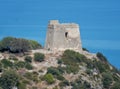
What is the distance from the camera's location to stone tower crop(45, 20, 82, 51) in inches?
5413

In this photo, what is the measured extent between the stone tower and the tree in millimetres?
10759

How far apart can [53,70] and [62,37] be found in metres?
7.13

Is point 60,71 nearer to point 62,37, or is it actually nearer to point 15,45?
point 62,37

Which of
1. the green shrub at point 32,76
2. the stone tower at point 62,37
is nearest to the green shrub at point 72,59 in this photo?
the stone tower at point 62,37

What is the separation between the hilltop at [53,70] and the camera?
129500 mm

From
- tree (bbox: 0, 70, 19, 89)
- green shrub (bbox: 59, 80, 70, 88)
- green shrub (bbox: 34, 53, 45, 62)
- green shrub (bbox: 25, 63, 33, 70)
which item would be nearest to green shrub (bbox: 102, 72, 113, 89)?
green shrub (bbox: 59, 80, 70, 88)

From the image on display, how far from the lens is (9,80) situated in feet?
419

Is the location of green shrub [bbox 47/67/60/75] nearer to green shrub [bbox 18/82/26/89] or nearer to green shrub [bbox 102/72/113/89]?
green shrub [bbox 18/82/26/89]

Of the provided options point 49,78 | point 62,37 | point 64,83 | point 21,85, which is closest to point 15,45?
point 62,37

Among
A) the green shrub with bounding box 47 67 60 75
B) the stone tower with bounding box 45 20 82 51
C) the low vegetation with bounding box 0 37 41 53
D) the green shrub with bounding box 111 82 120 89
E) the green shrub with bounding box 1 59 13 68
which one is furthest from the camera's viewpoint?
the low vegetation with bounding box 0 37 41 53

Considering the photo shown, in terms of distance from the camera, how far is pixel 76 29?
13950 centimetres

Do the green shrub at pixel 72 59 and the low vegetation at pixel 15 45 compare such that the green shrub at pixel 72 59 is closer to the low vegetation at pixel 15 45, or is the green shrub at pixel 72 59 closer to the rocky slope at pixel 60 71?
the rocky slope at pixel 60 71

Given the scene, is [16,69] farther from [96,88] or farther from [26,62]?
[96,88]

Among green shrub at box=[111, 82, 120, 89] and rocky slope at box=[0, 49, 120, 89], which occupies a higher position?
rocky slope at box=[0, 49, 120, 89]
